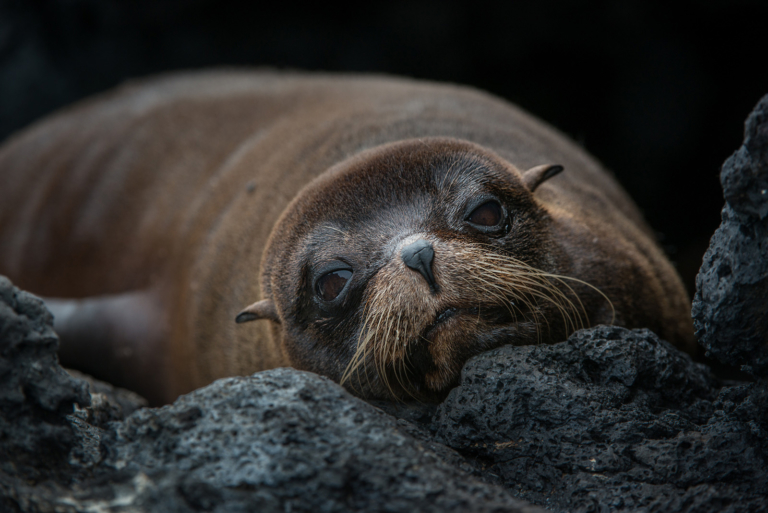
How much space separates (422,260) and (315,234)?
0.71 meters

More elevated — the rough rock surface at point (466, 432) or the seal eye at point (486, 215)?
the seal eye at point (486, 215)

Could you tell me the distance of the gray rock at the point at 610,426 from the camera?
8.93 feet

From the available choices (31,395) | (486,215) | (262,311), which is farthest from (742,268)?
(31,395)

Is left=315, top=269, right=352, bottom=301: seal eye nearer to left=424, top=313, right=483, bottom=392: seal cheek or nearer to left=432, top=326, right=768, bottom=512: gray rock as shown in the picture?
left=424, top=313, right=483, bottom=392: seal cheek

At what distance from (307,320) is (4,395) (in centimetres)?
141

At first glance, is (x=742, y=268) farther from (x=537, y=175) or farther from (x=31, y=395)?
(x=31, y=395)

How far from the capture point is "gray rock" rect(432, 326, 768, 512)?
2.72 meters

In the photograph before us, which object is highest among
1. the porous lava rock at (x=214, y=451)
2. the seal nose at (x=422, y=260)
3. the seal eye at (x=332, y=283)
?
the seal nose at (x=422, y=260)

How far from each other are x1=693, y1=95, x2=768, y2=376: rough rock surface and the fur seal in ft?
2.60

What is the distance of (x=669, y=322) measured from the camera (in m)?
4.14

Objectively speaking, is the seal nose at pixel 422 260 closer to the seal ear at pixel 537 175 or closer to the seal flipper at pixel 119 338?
the seal ear at pixel 537 175

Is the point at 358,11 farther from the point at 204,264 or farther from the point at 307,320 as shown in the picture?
the point at 307,320

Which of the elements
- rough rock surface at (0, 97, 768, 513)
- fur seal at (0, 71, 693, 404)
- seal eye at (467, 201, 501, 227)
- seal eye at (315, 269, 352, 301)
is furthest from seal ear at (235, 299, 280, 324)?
seal eye at (467, 201, 501, 227)

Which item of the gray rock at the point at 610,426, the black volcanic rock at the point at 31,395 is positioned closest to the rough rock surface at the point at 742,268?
the gray rock at the point at 610,426
